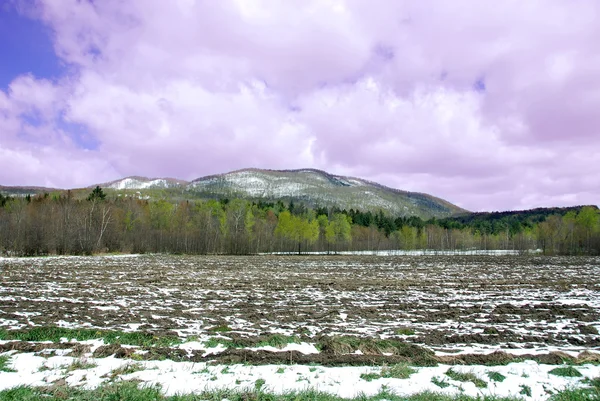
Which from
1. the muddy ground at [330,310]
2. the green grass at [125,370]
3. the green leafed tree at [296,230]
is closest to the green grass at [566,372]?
the muddy ground at [330,310]

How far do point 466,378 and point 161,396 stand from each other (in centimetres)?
582

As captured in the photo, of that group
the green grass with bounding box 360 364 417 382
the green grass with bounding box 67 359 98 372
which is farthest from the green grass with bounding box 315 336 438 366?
the green grass with bounding box 67 359 98 372

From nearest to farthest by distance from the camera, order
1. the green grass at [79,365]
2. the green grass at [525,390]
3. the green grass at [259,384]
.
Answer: the green grass at [525,390], the green grass at [259,384], the green grass at [79,365]

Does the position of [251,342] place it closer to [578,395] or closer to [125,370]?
[125,370]

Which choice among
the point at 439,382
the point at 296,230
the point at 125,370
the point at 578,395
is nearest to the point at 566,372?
the point at 578,395

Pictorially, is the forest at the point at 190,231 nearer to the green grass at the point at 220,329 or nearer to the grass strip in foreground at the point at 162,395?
the green grass at the point at 220,329

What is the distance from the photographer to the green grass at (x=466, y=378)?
24.1 feet

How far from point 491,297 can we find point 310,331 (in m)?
13.1

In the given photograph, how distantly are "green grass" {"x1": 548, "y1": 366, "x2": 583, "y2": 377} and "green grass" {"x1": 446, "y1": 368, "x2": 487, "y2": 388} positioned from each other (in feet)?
5.58

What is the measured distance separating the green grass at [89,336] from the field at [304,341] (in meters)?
0.04

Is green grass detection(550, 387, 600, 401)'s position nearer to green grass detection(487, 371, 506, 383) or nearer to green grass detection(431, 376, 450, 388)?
green grass detection(487, 371, 506, 383)

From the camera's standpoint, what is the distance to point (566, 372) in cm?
775

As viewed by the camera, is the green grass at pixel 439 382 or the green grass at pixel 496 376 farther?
the green grass at pixel 496 376

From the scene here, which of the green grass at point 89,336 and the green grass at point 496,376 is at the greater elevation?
the green grass at point 496,376
